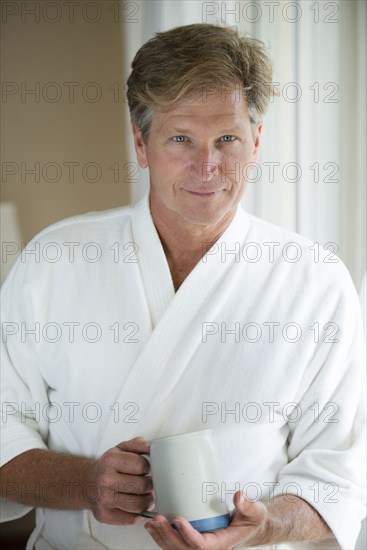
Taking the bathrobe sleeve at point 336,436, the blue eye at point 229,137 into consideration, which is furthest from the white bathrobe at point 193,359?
the blue eye at point 229,137

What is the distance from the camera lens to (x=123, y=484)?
888 mm

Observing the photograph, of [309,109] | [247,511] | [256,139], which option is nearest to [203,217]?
[256,139]

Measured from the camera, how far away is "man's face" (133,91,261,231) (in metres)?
0.96

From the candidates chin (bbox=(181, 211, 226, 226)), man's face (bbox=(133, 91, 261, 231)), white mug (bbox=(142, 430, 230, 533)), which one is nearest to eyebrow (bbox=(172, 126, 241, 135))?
man's face (bbox=(133, 91, 261, 231))

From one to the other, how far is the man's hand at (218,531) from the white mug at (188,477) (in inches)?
0.5

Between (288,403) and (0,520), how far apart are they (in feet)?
1.51

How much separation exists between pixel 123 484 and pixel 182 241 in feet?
1.16

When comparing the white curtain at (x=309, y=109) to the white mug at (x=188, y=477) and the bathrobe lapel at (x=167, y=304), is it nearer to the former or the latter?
the bathrobe lapel at (x=167, y=304)

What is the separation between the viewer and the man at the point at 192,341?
958mm

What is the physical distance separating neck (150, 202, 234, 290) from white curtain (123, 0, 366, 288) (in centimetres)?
12

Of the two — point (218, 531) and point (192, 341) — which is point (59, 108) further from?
point (218, 531)

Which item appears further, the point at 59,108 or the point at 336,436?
the point at 59,108

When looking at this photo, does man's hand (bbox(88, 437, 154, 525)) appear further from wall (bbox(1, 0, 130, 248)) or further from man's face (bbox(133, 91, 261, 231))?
wall (bbox(1, 0, 130, 248))

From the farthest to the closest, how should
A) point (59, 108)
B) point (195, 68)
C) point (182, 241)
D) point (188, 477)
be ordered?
point (59, 108) < point (182, 241) < point (195, 68) < point (188, 477)
